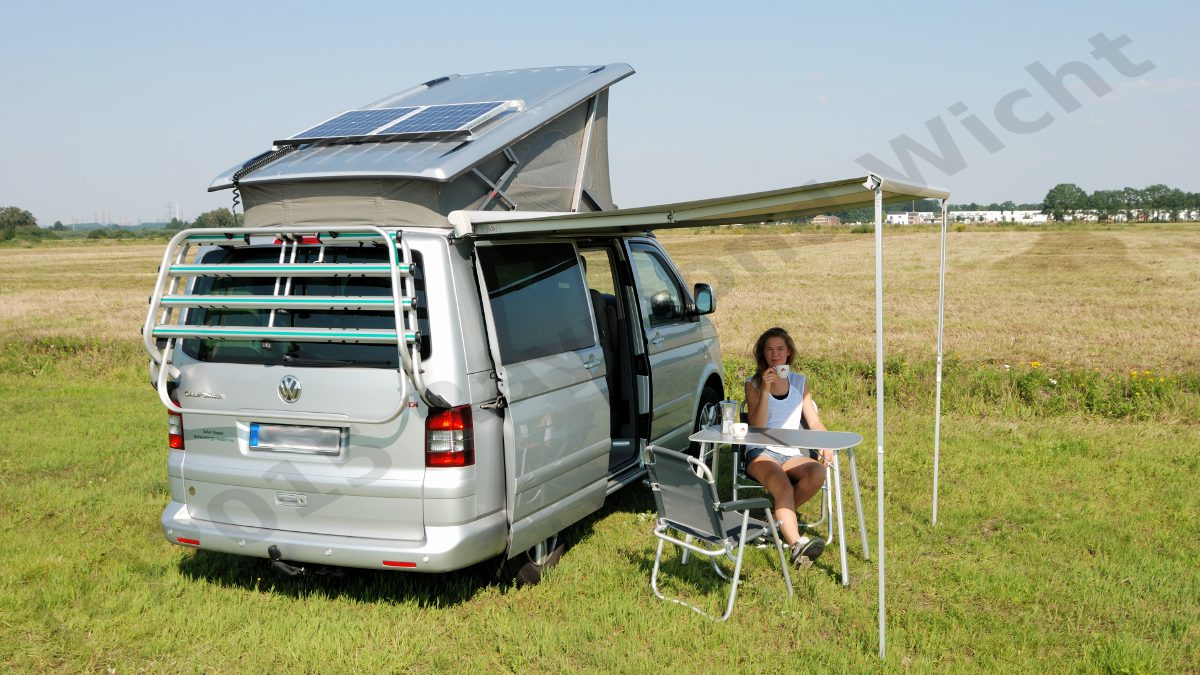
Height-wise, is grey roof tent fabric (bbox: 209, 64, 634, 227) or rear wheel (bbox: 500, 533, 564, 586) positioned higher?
grey roof tent fabric (bbox: 209, 64, 634, 227)

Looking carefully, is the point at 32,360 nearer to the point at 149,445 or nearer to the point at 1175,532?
the point at 149,445

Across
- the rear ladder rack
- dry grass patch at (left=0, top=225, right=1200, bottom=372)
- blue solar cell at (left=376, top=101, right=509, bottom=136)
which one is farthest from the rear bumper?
dry grass patch at (left=0, top=225, right=1200, bottom=372)

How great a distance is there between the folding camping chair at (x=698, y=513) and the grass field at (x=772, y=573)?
7.6 inches

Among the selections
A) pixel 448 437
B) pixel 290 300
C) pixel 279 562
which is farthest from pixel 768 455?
→ pixel 290 300

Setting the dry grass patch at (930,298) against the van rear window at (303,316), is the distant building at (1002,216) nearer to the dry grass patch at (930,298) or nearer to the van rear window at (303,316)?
the dry grass patch at (930,298)

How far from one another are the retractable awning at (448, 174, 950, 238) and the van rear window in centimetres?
40

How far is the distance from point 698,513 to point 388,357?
5.87 ft

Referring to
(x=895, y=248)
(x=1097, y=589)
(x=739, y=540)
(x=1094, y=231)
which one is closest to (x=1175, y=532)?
(x=1097, y=589)

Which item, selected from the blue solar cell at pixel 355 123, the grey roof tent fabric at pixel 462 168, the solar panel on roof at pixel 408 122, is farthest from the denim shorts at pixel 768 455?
the blue solar cell at pixel 355 123

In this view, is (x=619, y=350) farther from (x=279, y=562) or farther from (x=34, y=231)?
(x=34, y=231)

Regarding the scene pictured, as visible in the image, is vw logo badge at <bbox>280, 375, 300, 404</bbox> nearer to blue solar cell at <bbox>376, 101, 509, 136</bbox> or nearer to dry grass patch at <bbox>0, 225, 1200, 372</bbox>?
blue solar cell at <bbox>376, 101, 509, 136</bbox>

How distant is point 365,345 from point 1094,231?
162 ft

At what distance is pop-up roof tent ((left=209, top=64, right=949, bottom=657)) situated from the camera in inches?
175

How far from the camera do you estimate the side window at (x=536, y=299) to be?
474 cm
